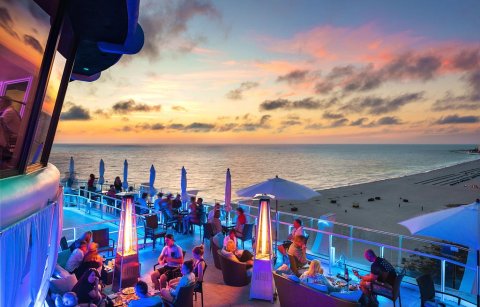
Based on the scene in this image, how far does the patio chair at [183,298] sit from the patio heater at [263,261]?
1.66 m

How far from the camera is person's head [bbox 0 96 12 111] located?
2932 mm

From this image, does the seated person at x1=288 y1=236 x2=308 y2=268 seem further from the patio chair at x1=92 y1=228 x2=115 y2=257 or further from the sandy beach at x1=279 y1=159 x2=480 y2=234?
the sandy beach at x1=279 y1=159 x2=480 y2=234

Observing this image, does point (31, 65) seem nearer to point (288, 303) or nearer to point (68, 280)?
point (68, 280)

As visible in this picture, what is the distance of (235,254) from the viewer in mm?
7914

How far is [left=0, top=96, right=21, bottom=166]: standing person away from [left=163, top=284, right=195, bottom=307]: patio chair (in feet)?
11.4

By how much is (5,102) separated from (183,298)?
4018 millimetres

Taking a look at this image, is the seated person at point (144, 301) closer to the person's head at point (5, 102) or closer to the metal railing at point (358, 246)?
the person's head at point (5, 102)

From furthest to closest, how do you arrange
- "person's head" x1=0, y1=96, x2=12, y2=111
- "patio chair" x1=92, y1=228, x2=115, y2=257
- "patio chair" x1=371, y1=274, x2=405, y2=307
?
"patio chair" x1=92, y1=228, x2=115, y2=257 < "patio chair" x1=371, y1=274, x2=405, y2=307 < "person's head" x1=0, y1=96, x2=12, y2=111

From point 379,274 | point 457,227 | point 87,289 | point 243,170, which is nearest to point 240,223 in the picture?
point 379,274

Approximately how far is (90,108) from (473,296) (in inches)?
3216

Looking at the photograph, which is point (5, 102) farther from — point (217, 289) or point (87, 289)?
point (217, 289)

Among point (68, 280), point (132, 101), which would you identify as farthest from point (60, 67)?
point (132, 101)

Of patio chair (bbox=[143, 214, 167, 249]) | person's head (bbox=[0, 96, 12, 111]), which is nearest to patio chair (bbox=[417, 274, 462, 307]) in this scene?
person's head (bbox=[0, 96, 12, 111])

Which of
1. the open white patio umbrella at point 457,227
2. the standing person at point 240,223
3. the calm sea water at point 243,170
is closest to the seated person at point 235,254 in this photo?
the standing person at point 240,223
